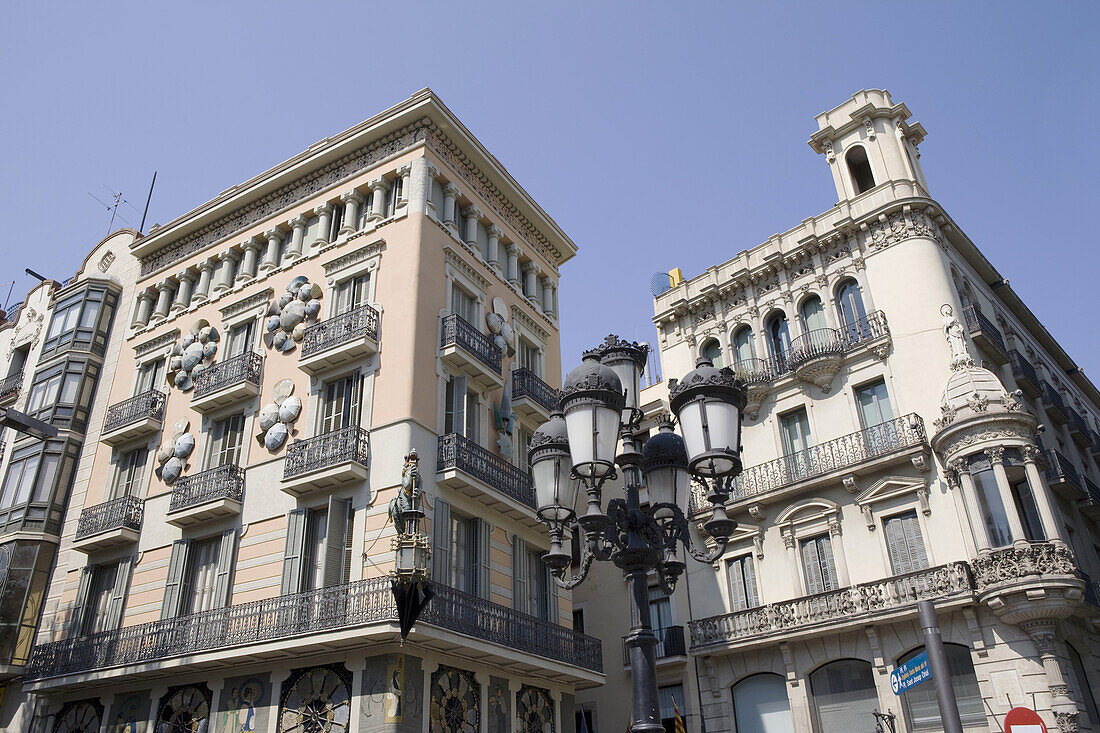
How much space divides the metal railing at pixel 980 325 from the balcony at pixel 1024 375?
964 millimetres

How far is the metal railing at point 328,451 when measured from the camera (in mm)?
17312

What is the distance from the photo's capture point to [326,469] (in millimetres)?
17203

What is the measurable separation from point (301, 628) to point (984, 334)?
18.8 metres

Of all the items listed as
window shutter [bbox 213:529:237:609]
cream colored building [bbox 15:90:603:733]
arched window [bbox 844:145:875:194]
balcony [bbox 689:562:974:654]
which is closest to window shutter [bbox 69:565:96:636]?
cream colored building [bbox 15:90:603:733]

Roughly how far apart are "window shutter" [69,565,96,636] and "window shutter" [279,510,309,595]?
733 cm

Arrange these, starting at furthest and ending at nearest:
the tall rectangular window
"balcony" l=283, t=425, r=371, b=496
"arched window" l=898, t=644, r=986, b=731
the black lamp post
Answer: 1. the tall rectangular window
2. "arched window" l=898, t=644, r=986, b=731
3. "balcony" l=283, t=425, r=371, b=496
4. the black lamp post

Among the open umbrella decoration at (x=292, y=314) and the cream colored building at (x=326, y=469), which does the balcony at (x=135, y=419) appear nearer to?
the cream colored building at (x=326, y=469)

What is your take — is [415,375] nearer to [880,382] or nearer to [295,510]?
[295,510]

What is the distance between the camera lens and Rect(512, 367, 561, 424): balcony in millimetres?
21094

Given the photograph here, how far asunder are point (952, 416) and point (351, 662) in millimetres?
15177

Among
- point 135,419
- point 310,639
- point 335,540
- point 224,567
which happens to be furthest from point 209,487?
point 310,639

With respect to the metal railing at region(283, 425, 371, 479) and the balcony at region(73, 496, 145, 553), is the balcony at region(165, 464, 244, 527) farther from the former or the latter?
the metal railing at region(283, 425, 371, 479)

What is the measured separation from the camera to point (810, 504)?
21781 mm

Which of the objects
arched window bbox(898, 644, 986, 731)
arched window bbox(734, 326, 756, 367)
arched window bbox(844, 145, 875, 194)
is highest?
arched window bbox(844, 145, 875, 194)
